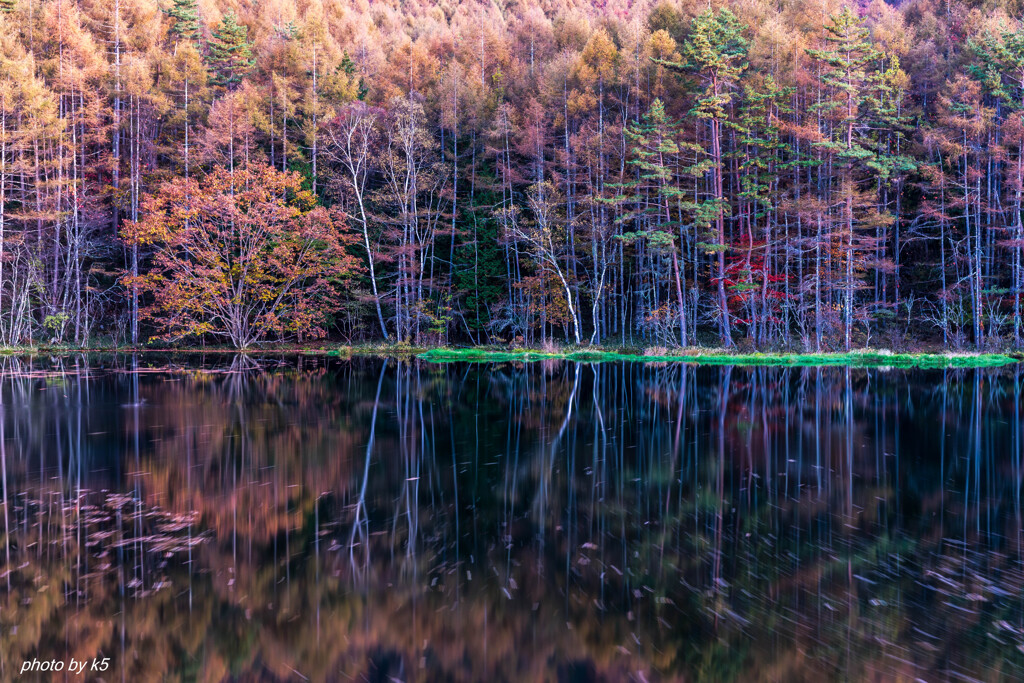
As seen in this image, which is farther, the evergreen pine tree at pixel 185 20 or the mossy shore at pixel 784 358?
the evergreen pine tree at pixel 185 20

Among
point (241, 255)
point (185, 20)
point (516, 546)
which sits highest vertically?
point (185, 20)

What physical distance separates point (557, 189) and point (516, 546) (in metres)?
27.8

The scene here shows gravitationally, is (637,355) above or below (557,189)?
below

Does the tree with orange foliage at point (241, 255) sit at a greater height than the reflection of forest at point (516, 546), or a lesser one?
greater

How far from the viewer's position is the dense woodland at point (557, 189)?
88.3ft

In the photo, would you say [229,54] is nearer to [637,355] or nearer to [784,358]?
[637,355]

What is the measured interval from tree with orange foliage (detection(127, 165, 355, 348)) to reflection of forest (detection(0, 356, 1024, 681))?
18.4 metres

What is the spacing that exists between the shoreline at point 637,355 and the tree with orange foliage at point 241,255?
4.29 ft

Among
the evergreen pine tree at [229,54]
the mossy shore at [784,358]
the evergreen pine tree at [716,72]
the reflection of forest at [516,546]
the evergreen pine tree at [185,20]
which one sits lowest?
the reflection of forest at [516,546]

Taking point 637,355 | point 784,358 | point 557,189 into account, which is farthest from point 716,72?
point 784,358

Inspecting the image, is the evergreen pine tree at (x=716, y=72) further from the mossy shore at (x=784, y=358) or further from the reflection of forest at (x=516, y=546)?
the reflection of forest at (x=516, y=546)

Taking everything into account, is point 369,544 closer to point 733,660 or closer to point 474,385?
point 733,660

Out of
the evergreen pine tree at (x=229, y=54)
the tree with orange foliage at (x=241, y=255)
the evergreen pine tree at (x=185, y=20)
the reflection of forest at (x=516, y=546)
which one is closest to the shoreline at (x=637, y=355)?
the tree with orange foliage at (x=241, y=255)

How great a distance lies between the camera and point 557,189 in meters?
31.8
